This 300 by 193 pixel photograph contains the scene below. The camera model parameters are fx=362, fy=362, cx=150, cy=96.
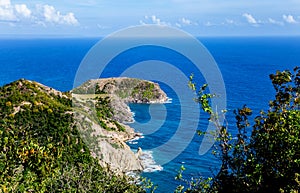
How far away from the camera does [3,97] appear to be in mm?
44062

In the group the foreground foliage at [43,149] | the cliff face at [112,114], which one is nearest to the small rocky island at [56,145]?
the foreground foliage at [43,149]

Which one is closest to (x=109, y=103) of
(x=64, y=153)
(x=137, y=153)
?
(x=137, y=153)

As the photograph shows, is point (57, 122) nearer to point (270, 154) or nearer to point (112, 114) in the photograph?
point (112, 114)

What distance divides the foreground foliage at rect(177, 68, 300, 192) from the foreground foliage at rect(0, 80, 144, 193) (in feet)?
16.0

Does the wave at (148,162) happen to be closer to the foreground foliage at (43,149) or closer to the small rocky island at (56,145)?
the small rocky island at (56,145)

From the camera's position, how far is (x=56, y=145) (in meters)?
37.5

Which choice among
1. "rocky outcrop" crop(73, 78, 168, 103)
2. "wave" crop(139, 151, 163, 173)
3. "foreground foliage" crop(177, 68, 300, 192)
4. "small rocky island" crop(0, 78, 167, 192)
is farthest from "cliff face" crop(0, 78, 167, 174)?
"rocky outcrop" crop(73, 78, 168, 103)

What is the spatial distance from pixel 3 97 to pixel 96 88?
149ft

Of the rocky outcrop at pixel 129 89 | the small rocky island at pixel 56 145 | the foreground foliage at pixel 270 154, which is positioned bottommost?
the foreground foliage at pixel 270 154

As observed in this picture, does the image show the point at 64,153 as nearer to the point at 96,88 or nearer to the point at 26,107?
the point at 26,107

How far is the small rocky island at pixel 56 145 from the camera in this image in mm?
14711

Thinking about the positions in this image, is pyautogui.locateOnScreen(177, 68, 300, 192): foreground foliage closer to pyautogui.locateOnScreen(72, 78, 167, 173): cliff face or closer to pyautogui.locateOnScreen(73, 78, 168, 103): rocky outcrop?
pyautogui.locateOnScreen(72, 78, 167, 173): cliff face

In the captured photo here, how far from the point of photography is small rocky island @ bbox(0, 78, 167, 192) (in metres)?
14.7

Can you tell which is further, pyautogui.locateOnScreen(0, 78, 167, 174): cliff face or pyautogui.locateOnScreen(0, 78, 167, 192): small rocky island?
pyautogui.locateOnScreen(0, 78, 167, 174): cliff face
